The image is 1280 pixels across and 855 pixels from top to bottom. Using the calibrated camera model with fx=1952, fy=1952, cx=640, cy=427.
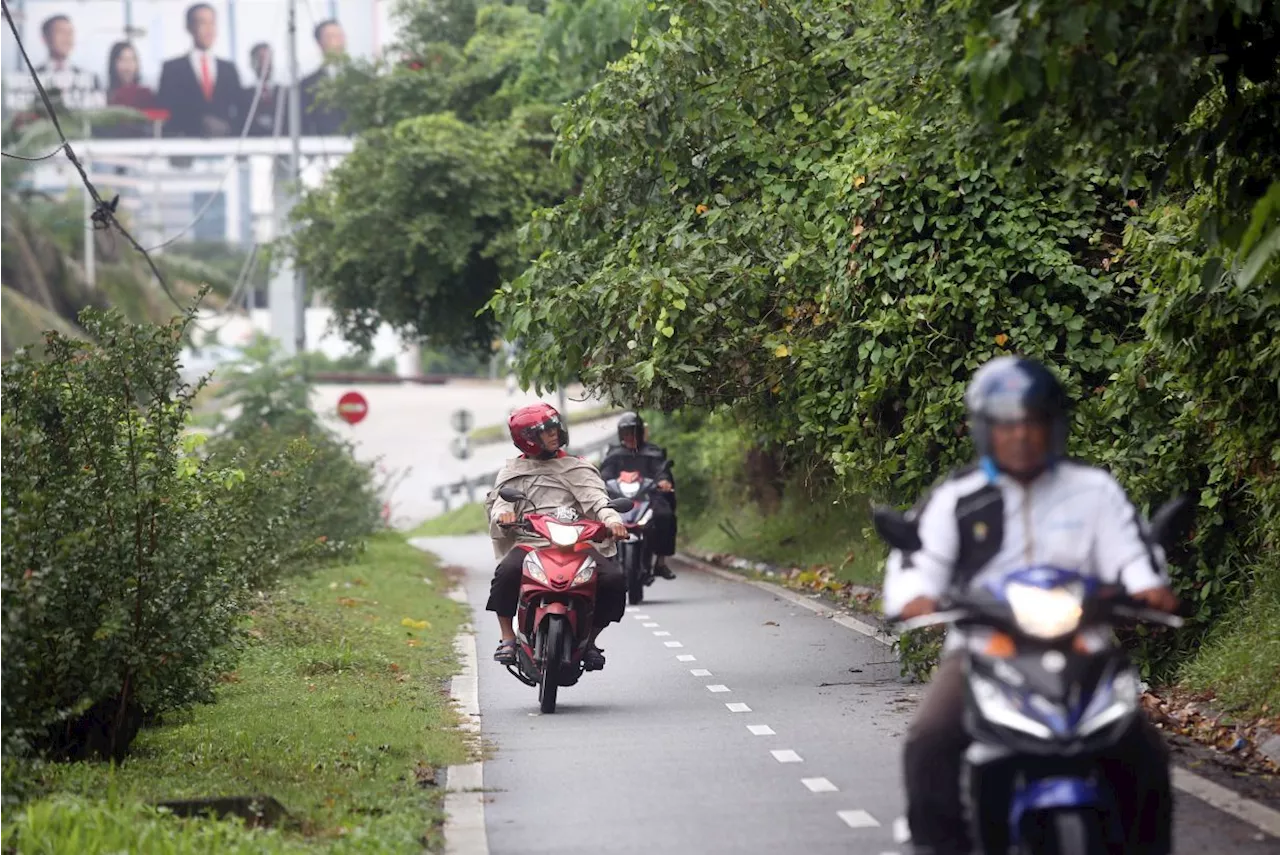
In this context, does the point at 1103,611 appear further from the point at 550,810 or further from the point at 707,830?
the point at 550,810

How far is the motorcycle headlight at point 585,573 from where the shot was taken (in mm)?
11922

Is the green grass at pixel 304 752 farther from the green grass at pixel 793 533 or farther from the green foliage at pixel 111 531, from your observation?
the green grass at pixel 793 533

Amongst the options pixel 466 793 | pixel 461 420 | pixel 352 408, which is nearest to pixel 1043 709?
pixel 466 793

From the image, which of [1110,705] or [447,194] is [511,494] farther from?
[447,194]

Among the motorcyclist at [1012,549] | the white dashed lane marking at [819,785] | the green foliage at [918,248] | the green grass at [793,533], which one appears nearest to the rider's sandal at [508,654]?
the green foliage at [918,248]

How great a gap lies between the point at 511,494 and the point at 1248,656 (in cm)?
443

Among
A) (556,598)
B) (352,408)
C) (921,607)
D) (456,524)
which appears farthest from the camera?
(456,524)

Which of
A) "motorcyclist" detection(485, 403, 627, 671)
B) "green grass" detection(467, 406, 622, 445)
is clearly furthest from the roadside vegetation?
"green grass" detection(467, 406, 622, 445)

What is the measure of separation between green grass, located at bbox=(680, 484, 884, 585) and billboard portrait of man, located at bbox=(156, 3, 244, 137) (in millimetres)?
46981

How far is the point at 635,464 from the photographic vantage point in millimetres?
→ 21234

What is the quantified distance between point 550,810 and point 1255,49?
14.9ft

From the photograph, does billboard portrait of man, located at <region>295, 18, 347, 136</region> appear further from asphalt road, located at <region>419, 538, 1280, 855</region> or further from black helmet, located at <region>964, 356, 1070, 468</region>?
black helmet, located at <region>964, 356, 1070, 468</region>

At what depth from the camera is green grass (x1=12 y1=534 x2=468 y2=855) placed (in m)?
7.57

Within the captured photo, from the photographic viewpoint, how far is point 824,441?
1466 cm
